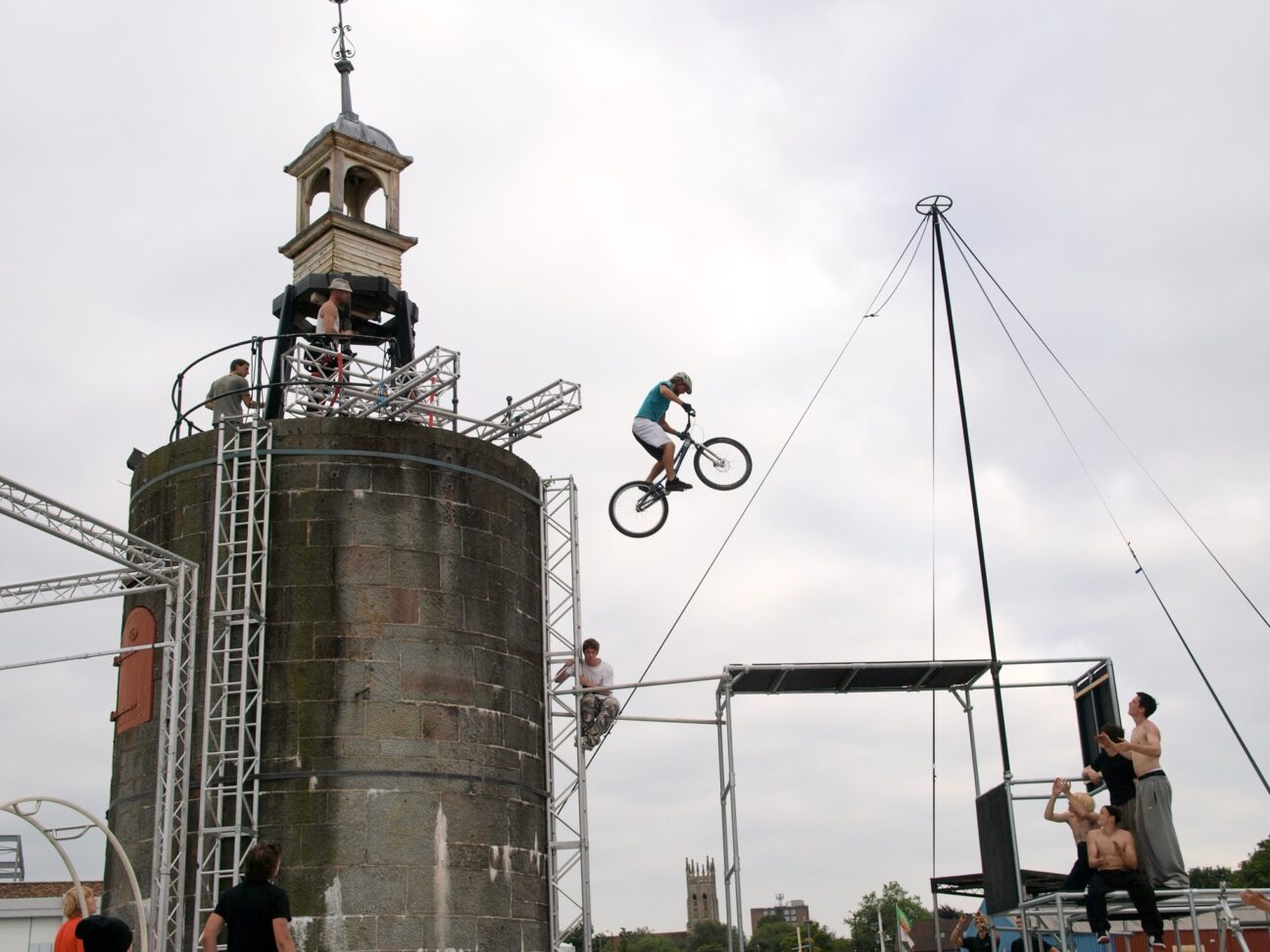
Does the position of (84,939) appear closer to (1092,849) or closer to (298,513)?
(1092,849)

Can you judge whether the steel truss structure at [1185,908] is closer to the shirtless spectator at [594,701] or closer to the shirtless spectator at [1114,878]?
the shirtless spectator at [1114,878]

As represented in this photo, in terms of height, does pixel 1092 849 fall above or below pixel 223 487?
below

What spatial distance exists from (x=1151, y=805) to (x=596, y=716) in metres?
8.36

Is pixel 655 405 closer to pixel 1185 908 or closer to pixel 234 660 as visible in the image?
pixel 234 660

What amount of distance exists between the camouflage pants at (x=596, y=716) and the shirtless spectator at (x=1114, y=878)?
26.4 ft

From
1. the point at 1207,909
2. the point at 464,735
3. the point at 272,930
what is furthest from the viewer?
the point at 464,735

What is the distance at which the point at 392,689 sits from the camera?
16.2 metres

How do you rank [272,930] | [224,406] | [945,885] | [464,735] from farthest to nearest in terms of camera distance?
[945,885], [224,406], [464,735], [272,930]

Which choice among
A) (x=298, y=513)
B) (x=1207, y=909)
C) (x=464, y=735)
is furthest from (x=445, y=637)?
(x=1207, y=909)

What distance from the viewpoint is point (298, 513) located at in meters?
16.7

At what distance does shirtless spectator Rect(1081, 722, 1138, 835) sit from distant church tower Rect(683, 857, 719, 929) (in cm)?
16747

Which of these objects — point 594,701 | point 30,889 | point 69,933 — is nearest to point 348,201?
point 594,701

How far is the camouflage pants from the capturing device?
62.1 feet

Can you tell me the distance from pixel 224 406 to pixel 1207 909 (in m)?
12.6
